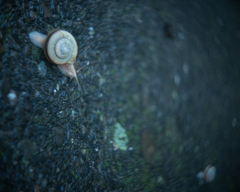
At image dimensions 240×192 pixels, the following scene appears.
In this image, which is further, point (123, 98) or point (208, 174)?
point (123, 98)

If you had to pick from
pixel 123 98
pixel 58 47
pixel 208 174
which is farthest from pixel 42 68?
pixel 208 174

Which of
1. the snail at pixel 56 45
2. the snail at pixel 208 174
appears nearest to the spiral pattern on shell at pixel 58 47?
the snail at pixel 56 45

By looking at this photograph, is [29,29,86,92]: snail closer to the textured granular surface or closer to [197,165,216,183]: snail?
the textured granular surface

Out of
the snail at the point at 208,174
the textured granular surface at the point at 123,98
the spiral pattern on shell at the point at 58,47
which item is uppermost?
the spiral pattern on shell at the point at 58,47

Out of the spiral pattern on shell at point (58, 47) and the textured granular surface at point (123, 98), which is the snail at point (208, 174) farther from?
the spiral pattern on shell at point (58, 47)

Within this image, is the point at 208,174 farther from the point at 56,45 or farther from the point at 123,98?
the point at 56,45

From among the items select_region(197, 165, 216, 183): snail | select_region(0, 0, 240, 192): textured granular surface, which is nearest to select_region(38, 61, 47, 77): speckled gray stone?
select_region(0, 0, 240, 192): textured granular surface

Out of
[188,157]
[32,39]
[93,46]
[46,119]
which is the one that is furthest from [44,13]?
[188,157]

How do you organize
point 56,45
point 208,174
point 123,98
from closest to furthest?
point 56,45
point 208,174
point 123,98
